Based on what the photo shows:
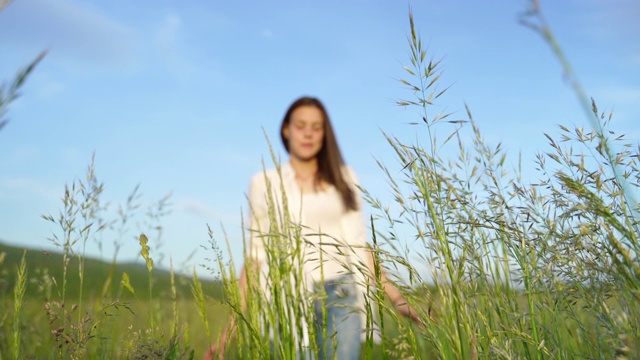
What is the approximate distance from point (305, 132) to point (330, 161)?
0.36 metres

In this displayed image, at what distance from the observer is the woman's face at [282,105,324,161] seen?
5.37m

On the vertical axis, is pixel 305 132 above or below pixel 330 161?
above

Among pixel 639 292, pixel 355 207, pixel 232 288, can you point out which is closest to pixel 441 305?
pixel 639 292

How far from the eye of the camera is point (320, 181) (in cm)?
530

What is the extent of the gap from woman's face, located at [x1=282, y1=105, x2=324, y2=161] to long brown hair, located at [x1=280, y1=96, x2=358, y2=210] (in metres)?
0.04

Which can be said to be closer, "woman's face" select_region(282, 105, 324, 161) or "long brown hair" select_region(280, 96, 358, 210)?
"long brown hair" select_region(280, 96, 358, 210)

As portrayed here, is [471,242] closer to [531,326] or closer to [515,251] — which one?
[515,251]

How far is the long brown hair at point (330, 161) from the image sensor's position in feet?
17.1

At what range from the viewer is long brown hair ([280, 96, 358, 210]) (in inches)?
205

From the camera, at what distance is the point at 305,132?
214 inches

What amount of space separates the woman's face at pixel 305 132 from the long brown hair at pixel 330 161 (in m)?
0.04

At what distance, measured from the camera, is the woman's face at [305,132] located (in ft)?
17.6

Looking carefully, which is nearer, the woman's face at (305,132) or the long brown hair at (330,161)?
the long brown hair at (330,161)

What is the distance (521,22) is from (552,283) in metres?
1.30
